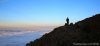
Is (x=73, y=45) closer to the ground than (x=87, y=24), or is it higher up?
closer to the ground

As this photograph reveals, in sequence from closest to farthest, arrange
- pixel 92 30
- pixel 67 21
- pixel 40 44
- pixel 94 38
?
pixel 94 38 < pixel 92 30 < pixel 40 44 < pixel 67 21

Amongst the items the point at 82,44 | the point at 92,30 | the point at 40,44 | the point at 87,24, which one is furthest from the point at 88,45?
the point at 40,44

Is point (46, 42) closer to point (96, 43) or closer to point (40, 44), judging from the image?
point (40, 44)

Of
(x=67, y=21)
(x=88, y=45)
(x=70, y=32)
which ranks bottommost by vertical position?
(x=88, y=45)

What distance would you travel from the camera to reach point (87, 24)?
41.0m

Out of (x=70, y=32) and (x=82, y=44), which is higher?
(x=70, y=32)

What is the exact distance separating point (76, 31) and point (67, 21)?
45.6 ft

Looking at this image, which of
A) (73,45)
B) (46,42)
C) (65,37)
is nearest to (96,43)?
(73,45)

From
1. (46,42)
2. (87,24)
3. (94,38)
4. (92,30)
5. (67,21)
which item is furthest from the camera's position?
(67,21)

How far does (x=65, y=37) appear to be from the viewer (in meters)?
39.6

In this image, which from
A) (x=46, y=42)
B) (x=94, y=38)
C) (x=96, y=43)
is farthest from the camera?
(x=46, y=42)

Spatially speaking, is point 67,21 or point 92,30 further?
point 67,21

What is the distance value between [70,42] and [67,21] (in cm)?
1921

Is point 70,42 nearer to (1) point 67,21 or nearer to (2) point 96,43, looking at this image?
(2) point 96,43
